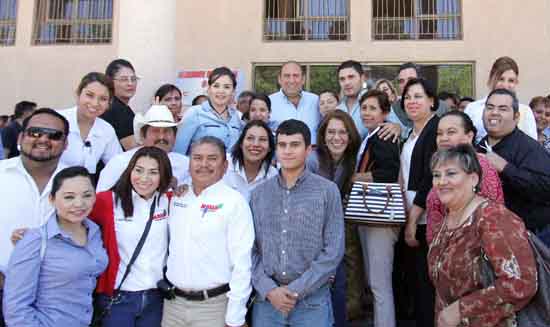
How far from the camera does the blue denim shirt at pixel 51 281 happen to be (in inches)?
101

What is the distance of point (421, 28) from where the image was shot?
28.9 feet

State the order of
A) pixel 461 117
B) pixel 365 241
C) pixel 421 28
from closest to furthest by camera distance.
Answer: pixel 461 117
pixel 365 241
pixel 421 28

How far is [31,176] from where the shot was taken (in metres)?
3.12

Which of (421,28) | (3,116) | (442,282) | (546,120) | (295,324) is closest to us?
(442,282)

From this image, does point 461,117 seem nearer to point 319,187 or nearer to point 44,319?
point 319,187

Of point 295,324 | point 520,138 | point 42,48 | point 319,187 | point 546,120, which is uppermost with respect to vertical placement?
point 42,48

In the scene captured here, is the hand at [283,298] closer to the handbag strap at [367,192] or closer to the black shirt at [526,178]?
the handbag strap at [367,192]

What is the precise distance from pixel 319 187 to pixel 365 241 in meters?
0.86

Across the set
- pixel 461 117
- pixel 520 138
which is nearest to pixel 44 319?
pixel 461 117

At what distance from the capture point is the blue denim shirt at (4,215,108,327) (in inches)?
101

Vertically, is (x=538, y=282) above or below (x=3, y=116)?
below

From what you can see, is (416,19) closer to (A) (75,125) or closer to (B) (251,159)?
(B) (251,159)

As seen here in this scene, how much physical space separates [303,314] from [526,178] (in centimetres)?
174


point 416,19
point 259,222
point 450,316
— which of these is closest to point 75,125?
point 259,222
